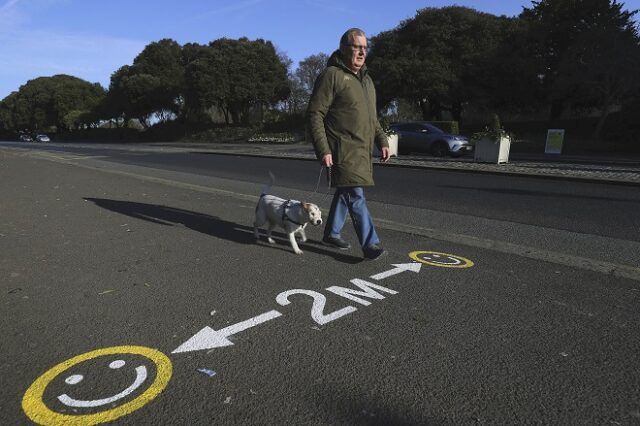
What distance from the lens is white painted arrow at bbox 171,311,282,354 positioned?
2590 millimetres

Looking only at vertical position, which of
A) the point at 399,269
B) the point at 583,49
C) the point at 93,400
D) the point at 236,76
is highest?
the point at 236,76

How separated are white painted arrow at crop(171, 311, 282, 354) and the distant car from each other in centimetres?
1740

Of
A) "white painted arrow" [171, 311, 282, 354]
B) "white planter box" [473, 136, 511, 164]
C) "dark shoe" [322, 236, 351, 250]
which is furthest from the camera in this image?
"white planter box" [473, 136, 511, 164]

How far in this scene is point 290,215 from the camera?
179 inches

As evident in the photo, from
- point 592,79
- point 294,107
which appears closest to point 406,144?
point 592,79

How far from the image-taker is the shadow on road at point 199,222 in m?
4.80

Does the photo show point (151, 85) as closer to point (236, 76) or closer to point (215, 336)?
point (236, 76)

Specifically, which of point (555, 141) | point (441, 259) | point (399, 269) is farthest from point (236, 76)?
point (399, 269)

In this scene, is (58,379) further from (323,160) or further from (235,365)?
(323,160)

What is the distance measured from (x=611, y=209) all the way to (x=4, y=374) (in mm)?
8217

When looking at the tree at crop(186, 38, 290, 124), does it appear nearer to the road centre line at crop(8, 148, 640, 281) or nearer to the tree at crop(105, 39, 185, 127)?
the tree at crop(105, 39, 185, 127)

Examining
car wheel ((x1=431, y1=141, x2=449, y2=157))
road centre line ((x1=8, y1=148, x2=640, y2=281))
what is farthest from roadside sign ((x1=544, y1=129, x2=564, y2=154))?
road centre line ((x1=8, y1=148, x2=640, y2=281))

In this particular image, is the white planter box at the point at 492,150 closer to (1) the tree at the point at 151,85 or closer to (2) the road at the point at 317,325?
(2) the road at the point at 317,325

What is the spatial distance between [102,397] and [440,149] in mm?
18791
